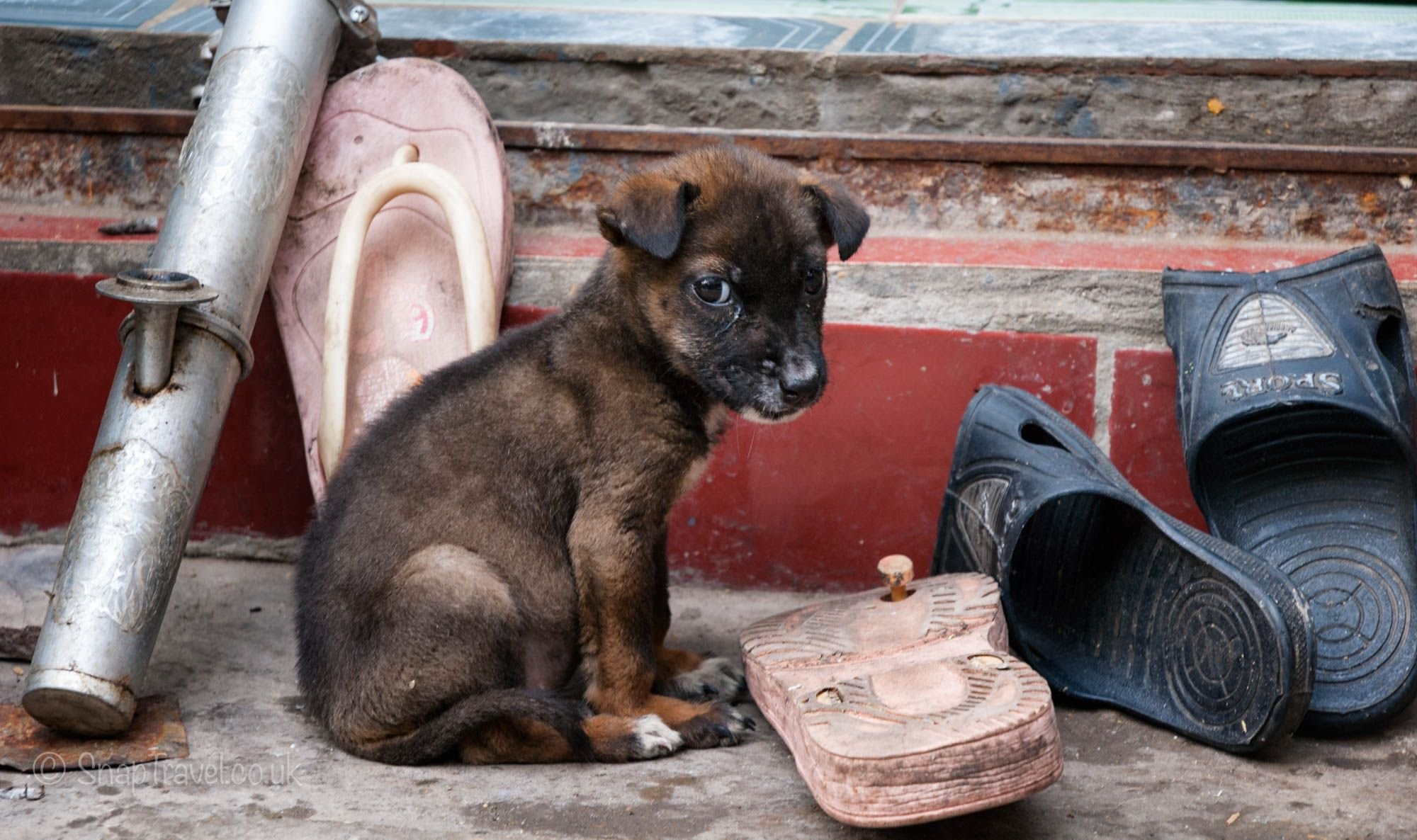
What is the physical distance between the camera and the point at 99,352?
4.40 m

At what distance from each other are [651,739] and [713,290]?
1037 mm

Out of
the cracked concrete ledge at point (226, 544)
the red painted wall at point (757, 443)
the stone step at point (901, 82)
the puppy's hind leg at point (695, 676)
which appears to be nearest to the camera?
the puppy's hind leg at point (695, 676)

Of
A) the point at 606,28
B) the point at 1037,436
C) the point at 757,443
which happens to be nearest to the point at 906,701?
the point at 1037,436

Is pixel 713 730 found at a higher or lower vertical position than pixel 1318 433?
lower

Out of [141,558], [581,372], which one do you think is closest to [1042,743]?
[581,372]

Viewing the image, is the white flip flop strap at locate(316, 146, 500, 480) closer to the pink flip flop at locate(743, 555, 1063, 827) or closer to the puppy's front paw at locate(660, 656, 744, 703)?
the puppy's front paw at locate(660, 656, 744, 703)

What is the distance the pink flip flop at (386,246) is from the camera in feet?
13.4

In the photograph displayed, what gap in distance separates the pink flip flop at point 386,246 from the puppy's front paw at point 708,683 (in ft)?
3.58

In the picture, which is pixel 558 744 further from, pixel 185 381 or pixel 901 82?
pixel 901 82

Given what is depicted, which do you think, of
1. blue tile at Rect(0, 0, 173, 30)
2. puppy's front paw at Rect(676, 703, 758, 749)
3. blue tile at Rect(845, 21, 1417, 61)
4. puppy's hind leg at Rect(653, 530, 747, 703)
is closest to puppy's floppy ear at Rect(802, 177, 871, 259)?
puppy's hind leg at Rect(653, 530, 747, 703)

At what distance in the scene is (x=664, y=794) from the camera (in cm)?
314

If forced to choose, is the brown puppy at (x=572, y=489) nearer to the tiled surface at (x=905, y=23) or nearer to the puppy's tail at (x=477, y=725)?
the puppy's tail at (x=477, y=725)

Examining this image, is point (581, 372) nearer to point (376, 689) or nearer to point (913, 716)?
point (376, 689)

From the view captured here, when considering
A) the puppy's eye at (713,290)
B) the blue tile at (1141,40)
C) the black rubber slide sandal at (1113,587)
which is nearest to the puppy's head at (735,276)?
the puppy's eye at (713,290)
